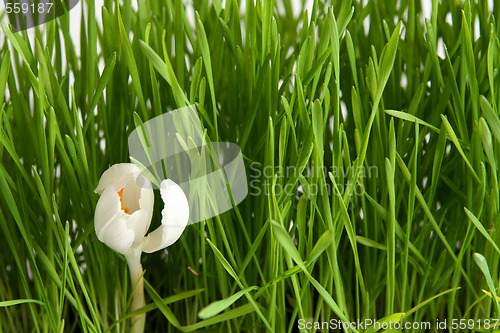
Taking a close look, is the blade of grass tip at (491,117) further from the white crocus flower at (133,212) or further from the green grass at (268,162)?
the white crocus flower at (133,212)

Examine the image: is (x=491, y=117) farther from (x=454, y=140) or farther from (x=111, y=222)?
(x=111, y=222)

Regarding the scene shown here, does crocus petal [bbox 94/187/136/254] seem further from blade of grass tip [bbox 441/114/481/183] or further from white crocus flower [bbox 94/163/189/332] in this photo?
blade of grass tip [bbox 441/114/481/183]

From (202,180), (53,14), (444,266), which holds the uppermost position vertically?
(53,14)

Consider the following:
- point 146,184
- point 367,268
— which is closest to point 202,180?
Result: point 146,184

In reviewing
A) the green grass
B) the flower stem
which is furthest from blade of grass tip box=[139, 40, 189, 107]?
the flower stem

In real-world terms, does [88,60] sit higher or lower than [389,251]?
higher

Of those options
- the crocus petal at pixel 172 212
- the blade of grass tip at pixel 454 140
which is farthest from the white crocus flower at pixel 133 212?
the blade of grass tip at pixel 454 140

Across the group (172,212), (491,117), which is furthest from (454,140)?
(172,212)

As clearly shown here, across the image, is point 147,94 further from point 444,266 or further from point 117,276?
point 444,266
